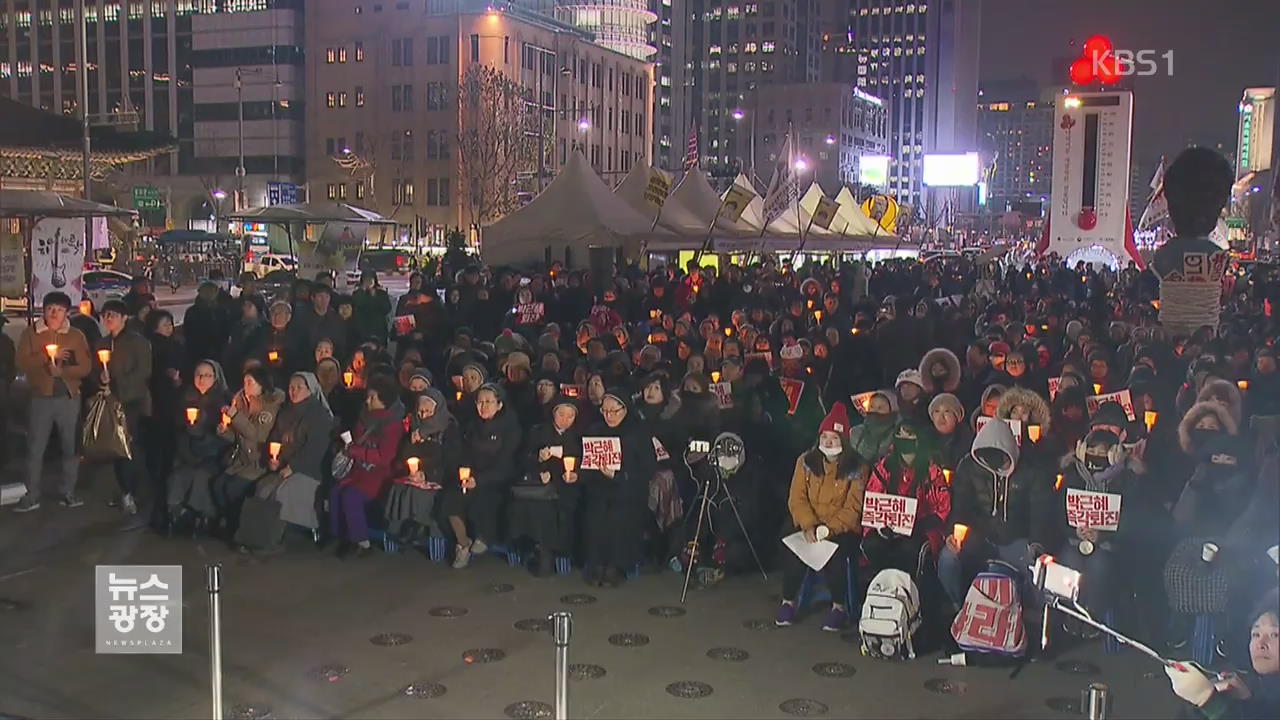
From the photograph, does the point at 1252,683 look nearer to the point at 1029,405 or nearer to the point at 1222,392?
the point at 1029,405

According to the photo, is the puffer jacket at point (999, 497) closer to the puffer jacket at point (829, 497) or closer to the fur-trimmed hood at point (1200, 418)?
the puffer jacket at point (829, 497)

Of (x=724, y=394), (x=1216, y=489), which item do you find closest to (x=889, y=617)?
(x=1216, y=489)

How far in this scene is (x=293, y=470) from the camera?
31.1 feet

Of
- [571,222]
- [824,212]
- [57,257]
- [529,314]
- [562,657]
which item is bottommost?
[562,657]

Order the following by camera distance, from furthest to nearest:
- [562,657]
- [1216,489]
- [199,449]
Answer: [199,449]
[1216,489]
[562,657]

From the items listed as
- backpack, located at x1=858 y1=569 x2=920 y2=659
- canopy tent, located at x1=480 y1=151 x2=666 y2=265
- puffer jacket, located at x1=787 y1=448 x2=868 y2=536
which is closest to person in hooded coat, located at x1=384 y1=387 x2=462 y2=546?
puffer jacket, located at x1=787 y1=448 x2=868 y2=536

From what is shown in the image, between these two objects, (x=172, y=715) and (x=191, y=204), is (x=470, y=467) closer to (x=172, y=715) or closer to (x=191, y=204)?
(x=172, y=715)

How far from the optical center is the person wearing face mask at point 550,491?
8.99 m

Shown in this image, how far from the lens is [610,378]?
1062cm

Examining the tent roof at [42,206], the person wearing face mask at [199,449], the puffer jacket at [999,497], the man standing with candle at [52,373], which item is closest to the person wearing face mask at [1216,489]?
the puffer jacket at [999,497]

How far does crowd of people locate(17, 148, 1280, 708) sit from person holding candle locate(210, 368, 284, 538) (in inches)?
1.0

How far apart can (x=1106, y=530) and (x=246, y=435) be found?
639 centimetres

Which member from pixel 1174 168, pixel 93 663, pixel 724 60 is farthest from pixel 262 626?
pixel 724 60

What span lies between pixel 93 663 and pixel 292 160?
3453 inches
